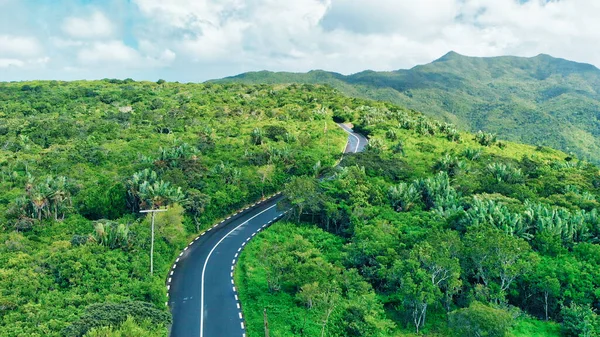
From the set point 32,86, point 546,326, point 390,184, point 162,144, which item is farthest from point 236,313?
point 32,86

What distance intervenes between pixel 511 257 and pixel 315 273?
13.4 m

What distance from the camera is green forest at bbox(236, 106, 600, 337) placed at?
1154 inches

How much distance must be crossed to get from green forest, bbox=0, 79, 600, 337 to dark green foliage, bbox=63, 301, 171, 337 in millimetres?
108

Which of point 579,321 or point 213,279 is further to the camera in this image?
point 213,279

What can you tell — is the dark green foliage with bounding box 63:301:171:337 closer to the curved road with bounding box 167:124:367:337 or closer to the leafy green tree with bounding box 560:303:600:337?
the curved road with bounding box 167:124:367:337

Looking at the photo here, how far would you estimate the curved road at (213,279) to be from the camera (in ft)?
96.7

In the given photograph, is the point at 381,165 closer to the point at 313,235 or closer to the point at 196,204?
the point at 313,235

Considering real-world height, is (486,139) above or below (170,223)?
above

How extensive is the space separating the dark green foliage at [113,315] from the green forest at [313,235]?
0.11 m

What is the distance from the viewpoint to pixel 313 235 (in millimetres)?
42375

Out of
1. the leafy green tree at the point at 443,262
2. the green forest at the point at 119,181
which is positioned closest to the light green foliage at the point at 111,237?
the green forest at the point at 119,181

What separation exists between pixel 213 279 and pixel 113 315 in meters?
11.5

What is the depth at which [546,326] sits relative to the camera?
3078 cm

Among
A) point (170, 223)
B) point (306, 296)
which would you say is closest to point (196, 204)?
point (170, 223)
